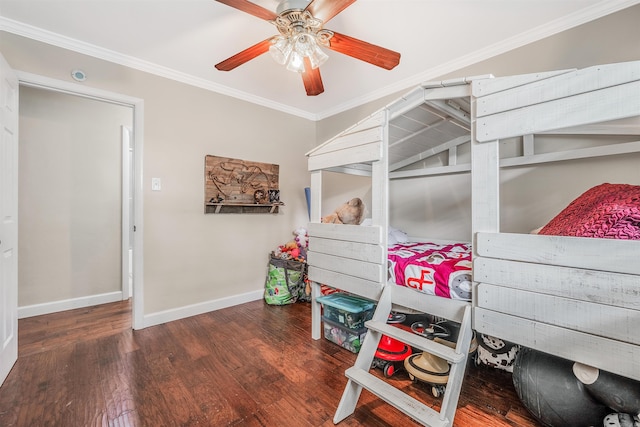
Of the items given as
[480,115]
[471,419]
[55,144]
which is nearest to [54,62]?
[55,144]

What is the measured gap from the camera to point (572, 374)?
1.28m

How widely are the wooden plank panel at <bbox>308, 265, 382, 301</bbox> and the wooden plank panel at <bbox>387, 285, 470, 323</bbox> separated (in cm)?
13

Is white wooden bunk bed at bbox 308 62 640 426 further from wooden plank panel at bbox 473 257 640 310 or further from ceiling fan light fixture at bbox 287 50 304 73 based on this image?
ceiling fan light fixture at bbox 287 50 304 73

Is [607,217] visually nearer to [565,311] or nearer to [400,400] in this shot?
[565,311]

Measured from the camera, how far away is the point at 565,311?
116cm

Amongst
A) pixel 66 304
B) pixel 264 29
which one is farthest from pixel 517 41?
pixel 66 304

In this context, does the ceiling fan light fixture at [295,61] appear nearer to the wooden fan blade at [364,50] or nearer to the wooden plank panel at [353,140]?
the wooden fan blade at [364,50]

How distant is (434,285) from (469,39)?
6.38ft

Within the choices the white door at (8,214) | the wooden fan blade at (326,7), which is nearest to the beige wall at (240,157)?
the white door at (8,214)

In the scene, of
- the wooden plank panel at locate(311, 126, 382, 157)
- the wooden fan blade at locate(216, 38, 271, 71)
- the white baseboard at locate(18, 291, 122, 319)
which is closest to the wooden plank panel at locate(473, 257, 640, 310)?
the wooden plank panel at locate(311, 126, 382, 157)

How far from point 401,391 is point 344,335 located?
30.6 inches

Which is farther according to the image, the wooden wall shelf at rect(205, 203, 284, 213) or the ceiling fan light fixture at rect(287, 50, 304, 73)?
the wooden wall shelf at rect(205, 203, 284, 213)

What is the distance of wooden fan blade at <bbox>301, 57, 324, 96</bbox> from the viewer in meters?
1.99

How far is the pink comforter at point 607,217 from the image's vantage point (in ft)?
3.54
